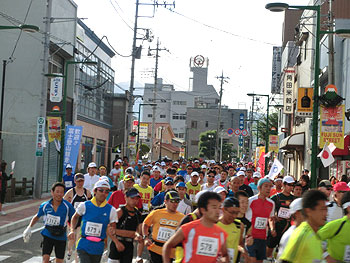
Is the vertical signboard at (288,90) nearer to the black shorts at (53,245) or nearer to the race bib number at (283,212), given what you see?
the race bib number at (283,212)

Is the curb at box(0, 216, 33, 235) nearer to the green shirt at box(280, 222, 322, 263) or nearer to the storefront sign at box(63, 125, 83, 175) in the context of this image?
the storefront sign at box(63, 125, 83, 175)

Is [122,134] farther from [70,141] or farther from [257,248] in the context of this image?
[257,248]

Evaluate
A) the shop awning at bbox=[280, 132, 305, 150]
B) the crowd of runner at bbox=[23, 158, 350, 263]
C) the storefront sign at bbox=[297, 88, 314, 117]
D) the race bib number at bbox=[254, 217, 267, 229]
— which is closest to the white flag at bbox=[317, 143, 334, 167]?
the storefront sign at bbox=[297, 88, 314, 117]

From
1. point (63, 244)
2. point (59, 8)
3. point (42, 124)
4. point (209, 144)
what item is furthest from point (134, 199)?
point (209, 144)

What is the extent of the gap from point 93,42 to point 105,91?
623 cm

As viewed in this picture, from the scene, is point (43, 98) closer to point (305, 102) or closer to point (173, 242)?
point (305, 102)

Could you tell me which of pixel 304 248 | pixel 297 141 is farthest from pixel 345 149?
pixel 304 248

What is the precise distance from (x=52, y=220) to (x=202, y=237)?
13.5ft

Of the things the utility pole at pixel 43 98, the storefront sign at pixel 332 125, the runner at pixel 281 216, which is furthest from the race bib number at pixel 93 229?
the utility pole at pixel 43 98

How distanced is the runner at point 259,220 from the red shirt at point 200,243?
353cm

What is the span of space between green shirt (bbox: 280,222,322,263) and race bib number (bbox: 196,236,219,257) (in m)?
0.80

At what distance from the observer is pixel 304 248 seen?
5148 millimetres

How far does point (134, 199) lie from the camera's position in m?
8.59

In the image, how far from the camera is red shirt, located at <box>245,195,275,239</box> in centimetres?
923
